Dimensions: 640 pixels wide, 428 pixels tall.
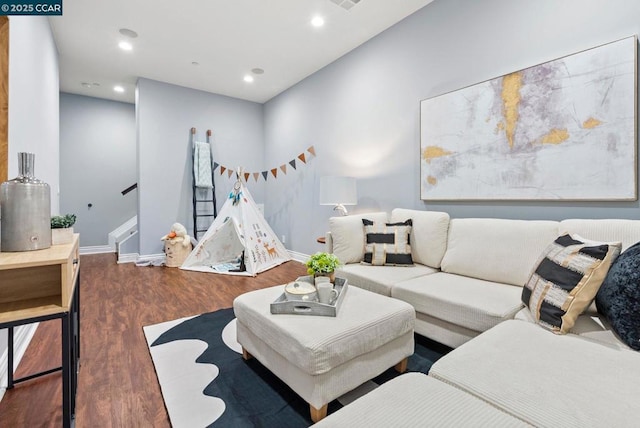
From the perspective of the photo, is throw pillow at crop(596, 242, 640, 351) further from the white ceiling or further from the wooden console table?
the white ceiling

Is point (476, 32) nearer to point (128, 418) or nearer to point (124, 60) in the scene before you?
point (128, 418)

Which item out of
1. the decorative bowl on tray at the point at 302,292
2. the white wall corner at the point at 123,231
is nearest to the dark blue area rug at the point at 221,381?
the decorative bowl on tray at the point at 302,292

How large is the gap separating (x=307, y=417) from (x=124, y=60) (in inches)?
190

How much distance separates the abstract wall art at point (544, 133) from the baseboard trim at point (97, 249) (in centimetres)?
595

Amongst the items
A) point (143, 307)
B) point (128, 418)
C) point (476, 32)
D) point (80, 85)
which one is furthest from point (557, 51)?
point (80, 85)

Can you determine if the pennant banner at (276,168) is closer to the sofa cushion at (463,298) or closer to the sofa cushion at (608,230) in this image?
the sofa cushion at (463,298)

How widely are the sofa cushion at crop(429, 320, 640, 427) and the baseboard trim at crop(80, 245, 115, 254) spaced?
651 centimetres

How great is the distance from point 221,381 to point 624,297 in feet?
6.39

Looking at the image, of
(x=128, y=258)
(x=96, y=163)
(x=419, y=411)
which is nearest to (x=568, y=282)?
(x=419, y=411)

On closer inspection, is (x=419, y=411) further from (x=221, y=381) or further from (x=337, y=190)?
(x=337, y=190)

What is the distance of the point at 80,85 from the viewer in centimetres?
514

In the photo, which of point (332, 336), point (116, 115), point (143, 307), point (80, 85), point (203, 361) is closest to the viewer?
point (332, 336)

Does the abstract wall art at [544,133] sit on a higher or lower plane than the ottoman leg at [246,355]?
higher

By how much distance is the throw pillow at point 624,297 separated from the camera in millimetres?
1233
